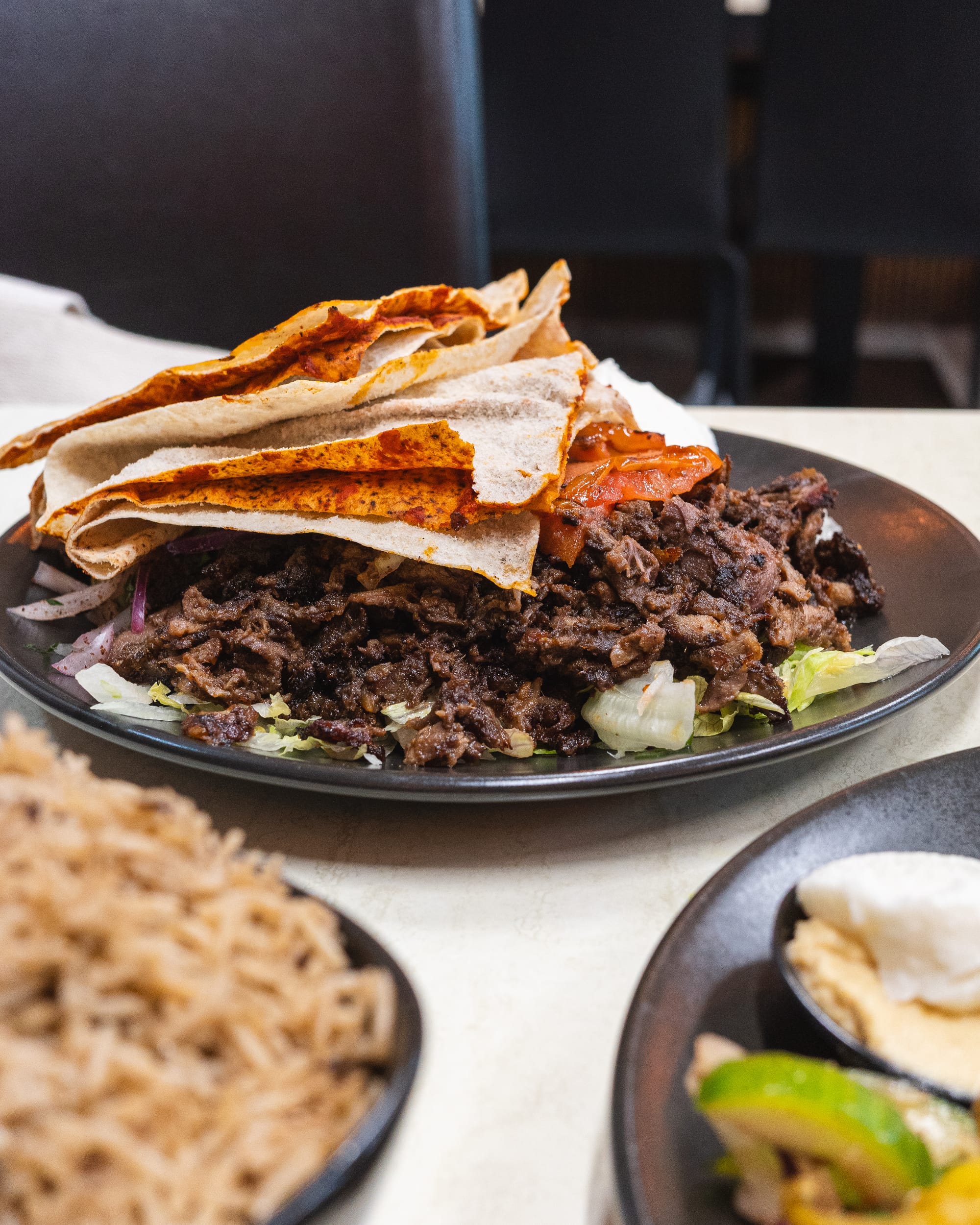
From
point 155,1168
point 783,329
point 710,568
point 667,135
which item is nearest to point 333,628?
point 710,568

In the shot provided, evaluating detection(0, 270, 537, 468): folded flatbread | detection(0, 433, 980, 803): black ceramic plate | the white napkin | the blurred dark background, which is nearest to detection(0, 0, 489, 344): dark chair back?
the blurred dark background

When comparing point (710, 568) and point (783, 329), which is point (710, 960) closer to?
point (710, 568)

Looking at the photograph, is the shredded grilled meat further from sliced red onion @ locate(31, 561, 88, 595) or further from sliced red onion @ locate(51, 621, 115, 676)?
sliced red onion @ locate(31, 561, 88, 595)

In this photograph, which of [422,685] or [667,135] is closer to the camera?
[422,685]

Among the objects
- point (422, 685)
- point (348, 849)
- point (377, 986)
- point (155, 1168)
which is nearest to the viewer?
point (155, 1168)

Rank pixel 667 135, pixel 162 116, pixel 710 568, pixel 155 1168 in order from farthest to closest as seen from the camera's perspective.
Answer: pixel 667 135, pixel 162 116, pixel 710 568, pixel 155 1168

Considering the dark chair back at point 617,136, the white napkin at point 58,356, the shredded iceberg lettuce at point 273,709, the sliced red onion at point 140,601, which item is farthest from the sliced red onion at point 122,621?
the dark chair back at point 617,136
